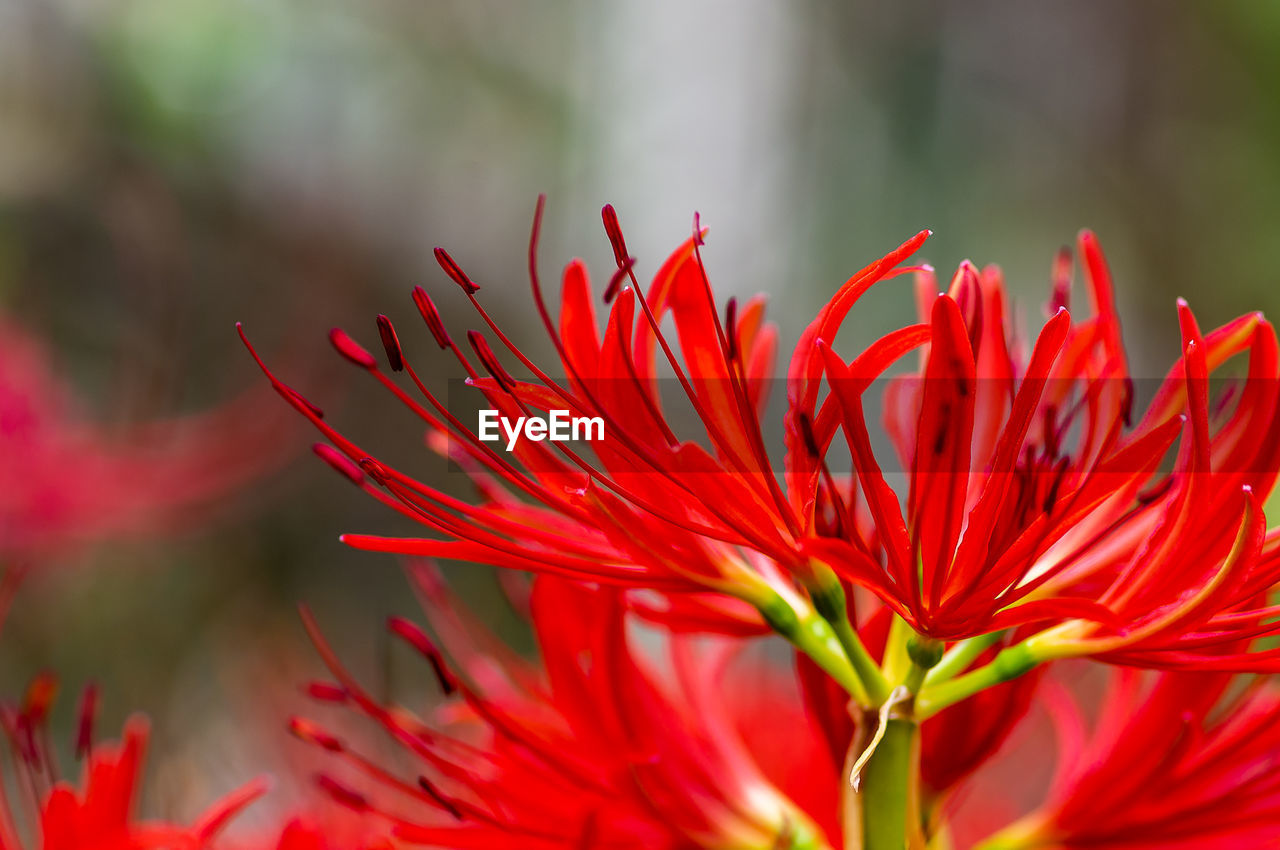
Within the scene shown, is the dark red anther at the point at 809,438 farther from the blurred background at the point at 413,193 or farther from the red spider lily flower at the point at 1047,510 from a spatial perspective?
the blurred background at the point at 413,193

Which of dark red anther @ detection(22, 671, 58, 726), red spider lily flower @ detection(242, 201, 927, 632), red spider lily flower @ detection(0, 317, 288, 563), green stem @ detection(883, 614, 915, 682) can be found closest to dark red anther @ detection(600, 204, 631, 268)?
red spider lily flower @ detection(242, 201, 927, 632)

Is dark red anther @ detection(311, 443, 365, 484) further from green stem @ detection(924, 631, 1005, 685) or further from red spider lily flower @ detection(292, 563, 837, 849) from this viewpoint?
green stem @ detection(924, 631, 1005, 685)

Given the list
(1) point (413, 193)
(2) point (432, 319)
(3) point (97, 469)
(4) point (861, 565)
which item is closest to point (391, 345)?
(2) point (432, 319)

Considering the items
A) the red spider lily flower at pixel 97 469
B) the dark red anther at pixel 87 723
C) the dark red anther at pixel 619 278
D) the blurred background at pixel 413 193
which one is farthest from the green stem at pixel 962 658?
the red spider lily flower at pixel 97 469

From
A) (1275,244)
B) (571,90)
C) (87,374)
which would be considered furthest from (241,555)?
(1275,244)

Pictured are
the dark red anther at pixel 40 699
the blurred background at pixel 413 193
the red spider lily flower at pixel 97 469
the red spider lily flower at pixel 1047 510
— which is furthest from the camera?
the blurred background at pixel 413 193

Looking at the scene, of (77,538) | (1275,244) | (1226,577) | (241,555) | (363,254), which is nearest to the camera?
(1226,577)

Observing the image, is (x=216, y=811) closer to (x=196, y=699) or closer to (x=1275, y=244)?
(x=196, y=699)
